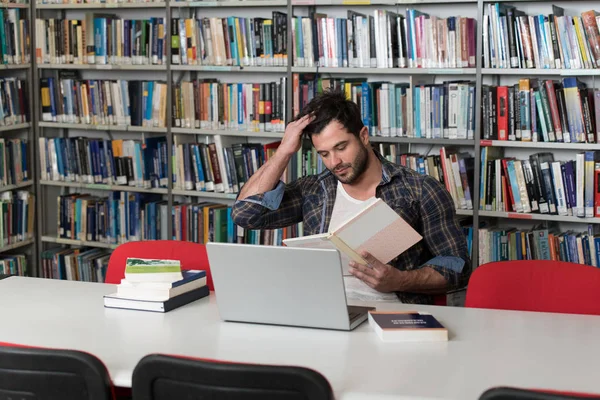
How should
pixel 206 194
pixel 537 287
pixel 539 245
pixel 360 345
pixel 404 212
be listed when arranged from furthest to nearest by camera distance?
pixel 206 194, pixel 539 245, pixel 404 212, pixel 537 287, pixel 360 345

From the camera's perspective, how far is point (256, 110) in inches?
173

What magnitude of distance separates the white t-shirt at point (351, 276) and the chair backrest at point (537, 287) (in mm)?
288

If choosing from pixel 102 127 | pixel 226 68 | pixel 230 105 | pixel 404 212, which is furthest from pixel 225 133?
pixel 404 212

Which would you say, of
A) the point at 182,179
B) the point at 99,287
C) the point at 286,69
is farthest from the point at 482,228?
the point at 99,287

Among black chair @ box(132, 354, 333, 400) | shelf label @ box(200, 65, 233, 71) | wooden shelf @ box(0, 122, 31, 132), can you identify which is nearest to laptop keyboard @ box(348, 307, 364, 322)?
black chair @ box(132, 354, 333, 400)

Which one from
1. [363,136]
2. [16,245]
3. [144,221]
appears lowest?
[16,245]

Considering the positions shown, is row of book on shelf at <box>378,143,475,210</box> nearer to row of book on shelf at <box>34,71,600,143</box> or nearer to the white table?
row of book on shelf at <box>34,71,600,143</box>

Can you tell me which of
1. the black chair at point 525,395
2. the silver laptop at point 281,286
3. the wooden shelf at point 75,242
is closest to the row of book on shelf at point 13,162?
the wooden shelf at point 75,242

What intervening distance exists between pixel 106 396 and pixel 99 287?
3.19ft

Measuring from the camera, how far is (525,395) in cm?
144

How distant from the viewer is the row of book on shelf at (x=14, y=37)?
4.69 metres

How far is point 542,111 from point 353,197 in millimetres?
1320

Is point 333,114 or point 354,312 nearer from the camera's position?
point 354,312

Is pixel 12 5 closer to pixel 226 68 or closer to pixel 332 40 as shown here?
pixel 226 68
